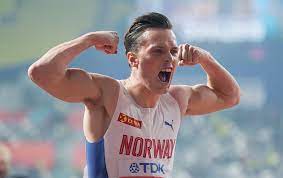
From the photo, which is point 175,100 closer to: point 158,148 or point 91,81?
point 158,148

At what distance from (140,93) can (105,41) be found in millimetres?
190

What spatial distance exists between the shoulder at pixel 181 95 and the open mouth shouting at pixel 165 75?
0.16 meters

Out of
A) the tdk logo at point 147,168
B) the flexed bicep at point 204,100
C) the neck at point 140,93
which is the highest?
the neck at point 140,93

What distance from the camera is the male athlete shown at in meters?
1.68

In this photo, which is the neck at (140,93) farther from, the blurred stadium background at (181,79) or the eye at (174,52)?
the blurred stadium background at (181,79)

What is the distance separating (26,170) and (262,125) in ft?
4.69

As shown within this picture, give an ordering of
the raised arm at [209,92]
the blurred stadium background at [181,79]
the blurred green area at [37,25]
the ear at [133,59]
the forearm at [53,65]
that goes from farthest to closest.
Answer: the blurred green area at [37,25] → the blurred stadium background at [181,79] → the raised arm at [209,92] → the ear at [133,59] → the forearm at [53,65]

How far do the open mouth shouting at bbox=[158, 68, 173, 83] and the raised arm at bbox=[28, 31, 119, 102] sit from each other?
0.45 ft

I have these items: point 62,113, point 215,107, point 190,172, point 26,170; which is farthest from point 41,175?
point 215,107

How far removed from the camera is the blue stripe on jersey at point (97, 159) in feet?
5.68

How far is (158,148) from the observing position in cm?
179

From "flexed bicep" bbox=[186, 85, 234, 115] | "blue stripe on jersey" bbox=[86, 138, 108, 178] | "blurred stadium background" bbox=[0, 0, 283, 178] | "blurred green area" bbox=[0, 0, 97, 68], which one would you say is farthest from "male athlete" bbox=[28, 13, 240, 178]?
"blurred green area" bbox=[0, 0, 97, 68]

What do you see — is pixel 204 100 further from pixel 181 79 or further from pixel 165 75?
pixel 181 79

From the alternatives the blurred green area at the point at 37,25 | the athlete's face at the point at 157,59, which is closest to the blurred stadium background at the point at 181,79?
the blurred green area at the point at 37,25
